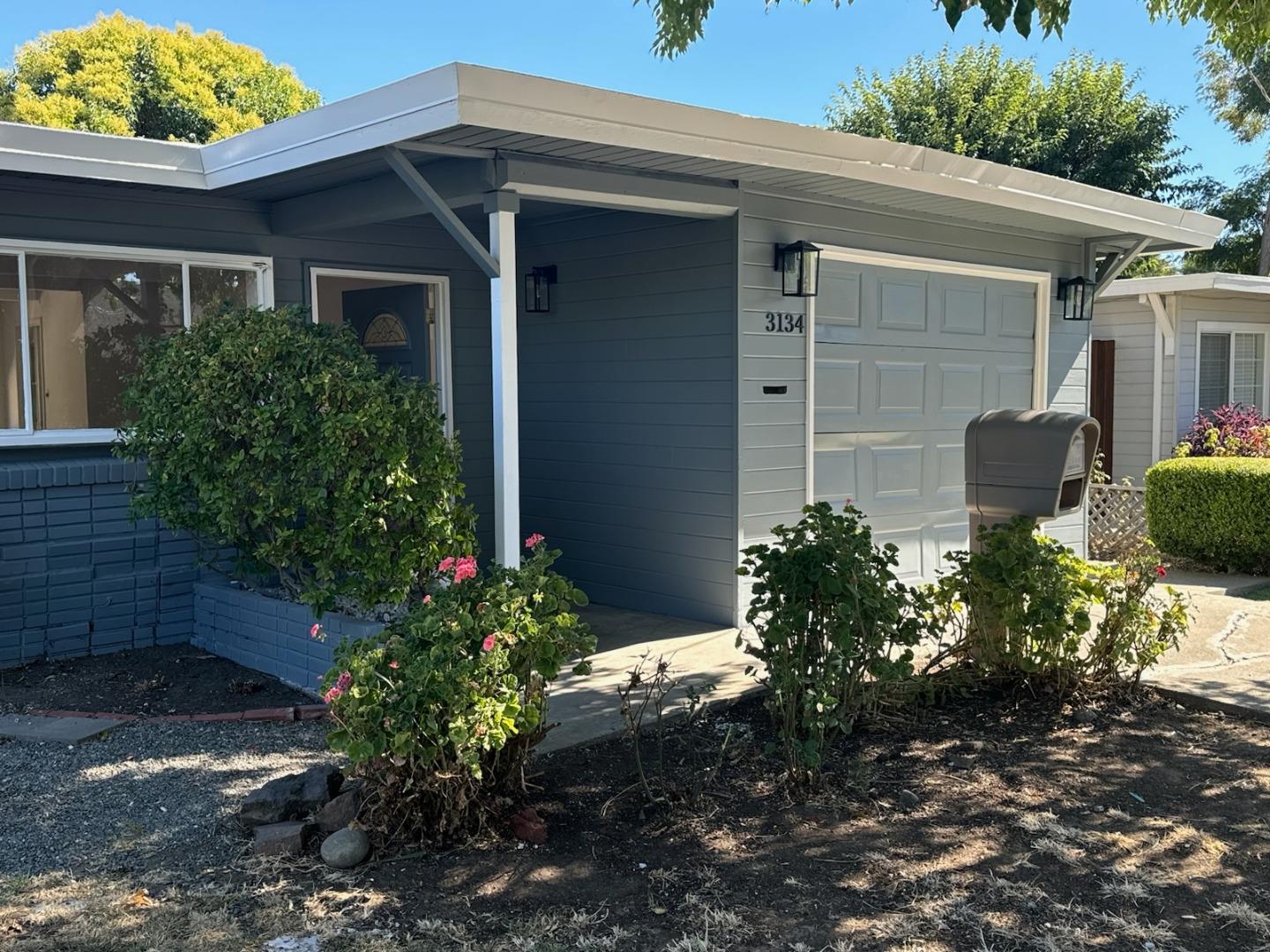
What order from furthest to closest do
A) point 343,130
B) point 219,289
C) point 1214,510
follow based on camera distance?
1. point 1214,510
2. point 219,289
3. point 343,130

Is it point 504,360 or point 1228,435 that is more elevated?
point 504,360

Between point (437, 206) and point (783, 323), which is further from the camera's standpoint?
point (783, 323)

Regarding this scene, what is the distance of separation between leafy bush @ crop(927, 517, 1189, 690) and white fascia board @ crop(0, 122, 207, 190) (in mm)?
4483

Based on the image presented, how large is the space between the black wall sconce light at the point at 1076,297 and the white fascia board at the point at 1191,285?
2831 mm

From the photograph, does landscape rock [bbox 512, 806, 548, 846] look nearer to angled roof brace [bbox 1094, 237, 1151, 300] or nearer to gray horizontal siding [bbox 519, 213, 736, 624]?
gray horizontal siding [bbox 519, 213, 736, 624]

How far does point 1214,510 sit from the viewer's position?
364 inches

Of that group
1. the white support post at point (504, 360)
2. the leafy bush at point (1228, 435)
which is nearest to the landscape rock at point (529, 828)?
the white support post at point (504, 360)

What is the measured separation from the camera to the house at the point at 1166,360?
12.2 metres

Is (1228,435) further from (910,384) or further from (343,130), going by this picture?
(343,130)

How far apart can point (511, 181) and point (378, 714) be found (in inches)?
115

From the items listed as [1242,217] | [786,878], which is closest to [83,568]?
[786,878]

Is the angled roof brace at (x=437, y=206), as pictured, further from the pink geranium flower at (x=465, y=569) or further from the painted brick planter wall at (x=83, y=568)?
the painted brick planter wall at (x=83, y=568)

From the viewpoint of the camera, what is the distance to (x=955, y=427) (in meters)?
8.16

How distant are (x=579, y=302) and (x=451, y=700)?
14.9 ft
